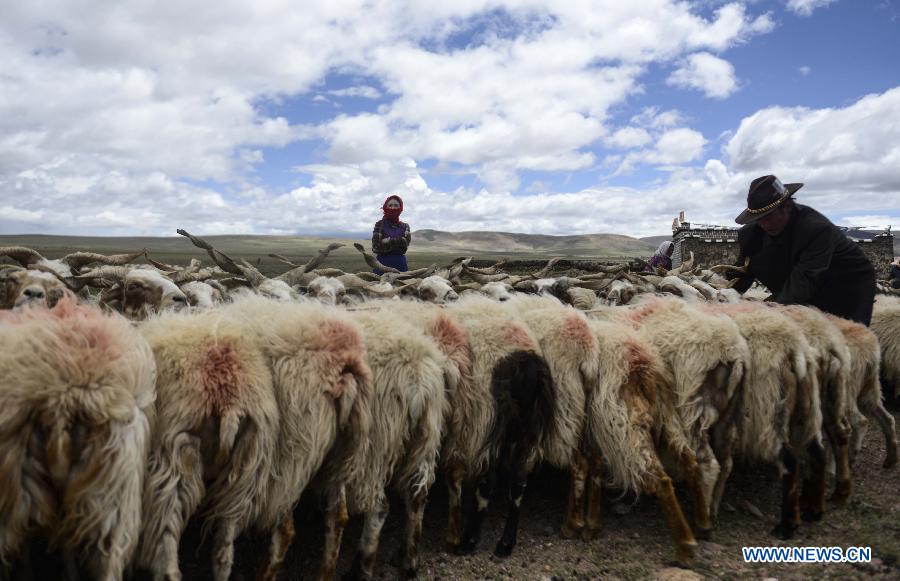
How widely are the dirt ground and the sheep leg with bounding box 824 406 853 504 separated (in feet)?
0.36

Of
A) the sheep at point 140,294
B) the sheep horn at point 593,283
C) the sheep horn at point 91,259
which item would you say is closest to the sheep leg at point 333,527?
the sheep at point 140,294

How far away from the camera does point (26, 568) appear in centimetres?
251

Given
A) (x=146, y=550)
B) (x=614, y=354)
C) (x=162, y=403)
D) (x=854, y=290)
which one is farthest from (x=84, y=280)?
(x=854, y=290)

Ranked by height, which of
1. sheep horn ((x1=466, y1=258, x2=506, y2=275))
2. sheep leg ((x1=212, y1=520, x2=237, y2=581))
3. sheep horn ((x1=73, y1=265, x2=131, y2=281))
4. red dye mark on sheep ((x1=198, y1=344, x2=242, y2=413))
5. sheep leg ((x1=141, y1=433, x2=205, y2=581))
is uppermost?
sheep horn ((x1=73, y1=265, x2=131, y2=281))

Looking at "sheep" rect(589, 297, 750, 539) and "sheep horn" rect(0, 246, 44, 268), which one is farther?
"sheep horn" rect(0, 246, 44, 268)

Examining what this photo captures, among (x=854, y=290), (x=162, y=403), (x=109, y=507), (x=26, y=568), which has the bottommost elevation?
(x=26, y=568)

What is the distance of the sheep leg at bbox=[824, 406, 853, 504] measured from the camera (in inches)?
188

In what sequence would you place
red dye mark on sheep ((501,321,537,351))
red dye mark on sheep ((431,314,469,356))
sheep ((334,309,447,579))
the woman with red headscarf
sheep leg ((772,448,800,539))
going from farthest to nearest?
the woman with red headscarf < sheep leg ((772,448,800,539)) < red dye mark on sheep ((501,321,537,351)) < red dye mark on sheep ((431,314,469,356)) < sheep ((334,309,447,579))

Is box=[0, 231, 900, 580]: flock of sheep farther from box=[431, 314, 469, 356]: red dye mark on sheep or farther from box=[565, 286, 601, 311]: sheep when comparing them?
box=[565, 286, 601, 311]: sheep

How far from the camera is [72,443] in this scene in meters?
2.35

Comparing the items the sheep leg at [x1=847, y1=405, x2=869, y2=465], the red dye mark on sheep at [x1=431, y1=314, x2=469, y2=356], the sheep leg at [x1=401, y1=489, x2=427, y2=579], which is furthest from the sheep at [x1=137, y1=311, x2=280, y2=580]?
the sheep leg at [x1=847, y1=405, x2=869, y2=465]

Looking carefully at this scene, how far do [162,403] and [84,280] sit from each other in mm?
2831

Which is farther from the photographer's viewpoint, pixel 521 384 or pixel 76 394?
pixel 521 384

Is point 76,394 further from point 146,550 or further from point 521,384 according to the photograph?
point 521,384
